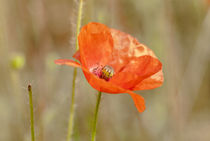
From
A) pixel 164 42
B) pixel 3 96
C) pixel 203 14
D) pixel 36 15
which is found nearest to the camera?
pixel 36 15

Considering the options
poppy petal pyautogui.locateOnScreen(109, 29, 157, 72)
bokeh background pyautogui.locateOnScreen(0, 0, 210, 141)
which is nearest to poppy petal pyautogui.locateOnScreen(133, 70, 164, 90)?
poppy petal pyautogui.locateOnScreen(109, 29, 157, 72)

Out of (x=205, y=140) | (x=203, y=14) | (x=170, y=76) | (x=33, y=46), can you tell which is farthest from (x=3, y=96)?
(x=203, y=14)

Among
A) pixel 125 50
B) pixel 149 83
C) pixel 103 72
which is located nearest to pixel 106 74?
pixel 103 72

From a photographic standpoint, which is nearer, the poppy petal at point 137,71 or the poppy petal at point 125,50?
the poppy petal at point 137,71

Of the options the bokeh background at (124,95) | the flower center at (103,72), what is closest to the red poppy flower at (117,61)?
the flower center at (103,72)

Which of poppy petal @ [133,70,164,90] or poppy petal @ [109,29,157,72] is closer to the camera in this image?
poppy petal @ [133,70,164,90]

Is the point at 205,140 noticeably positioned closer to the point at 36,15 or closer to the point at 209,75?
the point at 209,75

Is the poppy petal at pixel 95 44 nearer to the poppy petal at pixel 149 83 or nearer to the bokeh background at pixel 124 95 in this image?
the poppy petal at pixel 149 83

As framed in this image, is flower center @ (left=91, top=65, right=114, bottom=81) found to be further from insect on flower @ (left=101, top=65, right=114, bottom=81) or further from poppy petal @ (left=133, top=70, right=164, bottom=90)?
poppy petal @ (left=133, top=70, right=164, bottom=90)
